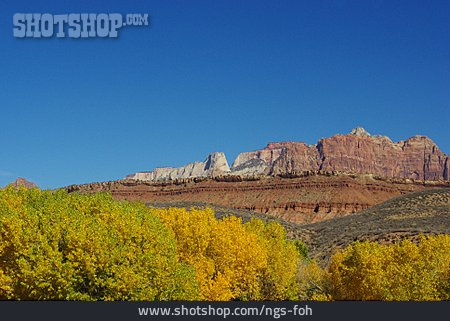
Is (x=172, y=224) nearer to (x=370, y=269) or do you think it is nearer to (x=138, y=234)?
(x=138, y=234)

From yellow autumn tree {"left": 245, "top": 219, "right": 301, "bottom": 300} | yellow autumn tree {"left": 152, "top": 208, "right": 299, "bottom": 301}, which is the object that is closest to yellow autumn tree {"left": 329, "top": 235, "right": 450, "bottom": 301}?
yellow autumn tree {"left": 245, "top": 219, "right": 301, "bottom": 300}

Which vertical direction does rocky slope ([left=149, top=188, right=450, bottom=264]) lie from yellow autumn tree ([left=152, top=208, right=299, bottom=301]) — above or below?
above

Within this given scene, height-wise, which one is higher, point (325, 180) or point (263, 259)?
point (325, 180)

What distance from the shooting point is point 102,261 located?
1164 inches

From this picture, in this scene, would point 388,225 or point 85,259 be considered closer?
point 85,259

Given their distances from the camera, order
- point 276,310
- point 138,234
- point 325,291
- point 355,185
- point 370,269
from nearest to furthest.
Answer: point 276,310 < point 138,234 < point 370,269 < point 325,291 < point 355,185

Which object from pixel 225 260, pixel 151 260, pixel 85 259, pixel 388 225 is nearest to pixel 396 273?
pixel 225 260

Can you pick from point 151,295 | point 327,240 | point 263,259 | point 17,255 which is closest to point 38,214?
point 17,255

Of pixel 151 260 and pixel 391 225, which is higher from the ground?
pixel 391 225

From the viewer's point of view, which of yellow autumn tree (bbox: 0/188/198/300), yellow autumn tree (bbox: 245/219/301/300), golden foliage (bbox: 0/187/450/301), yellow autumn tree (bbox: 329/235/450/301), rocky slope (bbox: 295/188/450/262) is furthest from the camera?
rocky slope (bbox: 295/188/450/262)

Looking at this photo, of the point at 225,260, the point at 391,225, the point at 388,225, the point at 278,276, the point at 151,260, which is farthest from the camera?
the point at 388,225

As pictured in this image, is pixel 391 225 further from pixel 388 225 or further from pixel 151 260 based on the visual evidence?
pixel 151 260

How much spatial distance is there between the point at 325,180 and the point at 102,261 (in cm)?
17325

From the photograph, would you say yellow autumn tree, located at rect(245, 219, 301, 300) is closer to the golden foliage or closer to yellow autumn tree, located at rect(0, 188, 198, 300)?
the golden foliage
